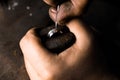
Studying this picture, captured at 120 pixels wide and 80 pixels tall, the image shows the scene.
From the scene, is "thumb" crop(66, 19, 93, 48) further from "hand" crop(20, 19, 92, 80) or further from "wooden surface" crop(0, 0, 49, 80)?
"wooden surface" crop(0, 0, 49, 80)

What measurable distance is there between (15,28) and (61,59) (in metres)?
0.35

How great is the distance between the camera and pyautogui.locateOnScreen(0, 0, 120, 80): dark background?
3.59ft

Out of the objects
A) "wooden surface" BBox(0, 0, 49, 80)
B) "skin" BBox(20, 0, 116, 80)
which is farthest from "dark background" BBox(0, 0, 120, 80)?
"skin" BBox(20, 0, 116, 80)

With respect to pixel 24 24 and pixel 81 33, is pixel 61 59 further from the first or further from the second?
pixel 24 24

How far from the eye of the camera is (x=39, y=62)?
36.9 inches

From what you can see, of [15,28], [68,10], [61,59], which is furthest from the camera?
[15,28]

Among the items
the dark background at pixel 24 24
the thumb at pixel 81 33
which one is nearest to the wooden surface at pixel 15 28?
the dark background at pixel 24 24

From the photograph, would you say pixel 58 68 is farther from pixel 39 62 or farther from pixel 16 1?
pixel 16 1

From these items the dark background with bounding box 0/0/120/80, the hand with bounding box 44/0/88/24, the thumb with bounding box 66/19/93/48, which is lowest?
the dark background with bounding box 0/0/120/80

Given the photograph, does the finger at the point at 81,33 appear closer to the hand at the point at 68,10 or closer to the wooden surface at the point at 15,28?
the hand at the point at 68,10

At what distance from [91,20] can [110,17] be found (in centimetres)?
12

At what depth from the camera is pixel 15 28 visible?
1.21 meters

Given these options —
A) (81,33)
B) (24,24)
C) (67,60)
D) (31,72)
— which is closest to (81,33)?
(81,33)

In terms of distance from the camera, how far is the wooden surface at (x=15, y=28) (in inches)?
42.7
